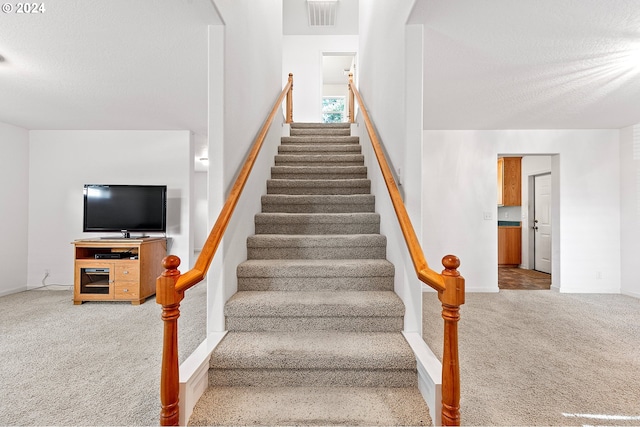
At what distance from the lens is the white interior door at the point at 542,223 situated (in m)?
5.90

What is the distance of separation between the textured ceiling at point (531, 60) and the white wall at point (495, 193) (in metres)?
0.48

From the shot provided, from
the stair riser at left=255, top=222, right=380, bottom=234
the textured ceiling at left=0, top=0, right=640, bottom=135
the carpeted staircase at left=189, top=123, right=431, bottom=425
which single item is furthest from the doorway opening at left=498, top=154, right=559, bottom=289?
the carpeted staircase at left=189, top=123, right=431, bottom=425

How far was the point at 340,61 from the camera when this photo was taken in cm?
798

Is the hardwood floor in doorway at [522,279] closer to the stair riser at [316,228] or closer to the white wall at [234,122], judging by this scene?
the stair riser at [316,228]

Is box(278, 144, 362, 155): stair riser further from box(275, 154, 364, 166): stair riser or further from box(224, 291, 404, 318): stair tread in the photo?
box(224, 291, 404, 318): stair tread

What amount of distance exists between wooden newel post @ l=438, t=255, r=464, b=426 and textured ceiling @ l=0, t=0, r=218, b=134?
2122 mm

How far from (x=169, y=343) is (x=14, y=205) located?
195 inches

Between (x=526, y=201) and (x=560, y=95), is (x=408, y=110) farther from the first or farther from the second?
(x=526, y=201)

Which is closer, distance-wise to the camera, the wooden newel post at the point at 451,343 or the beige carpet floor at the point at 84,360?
the wooden newel post at the point at 451,343

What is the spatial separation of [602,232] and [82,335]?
672 centimetres

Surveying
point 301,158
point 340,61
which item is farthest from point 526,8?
point 340,61

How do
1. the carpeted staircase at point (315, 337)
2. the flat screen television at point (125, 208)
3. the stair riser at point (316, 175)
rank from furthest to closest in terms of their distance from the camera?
the flat screen television at point (125, 208), the stair riser at point (316, 175), the carpeted staircase at point (315, 337)

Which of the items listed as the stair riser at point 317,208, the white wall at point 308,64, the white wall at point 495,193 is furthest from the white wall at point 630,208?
the white wall at point 308,64

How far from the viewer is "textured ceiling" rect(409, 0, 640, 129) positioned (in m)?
1.88
